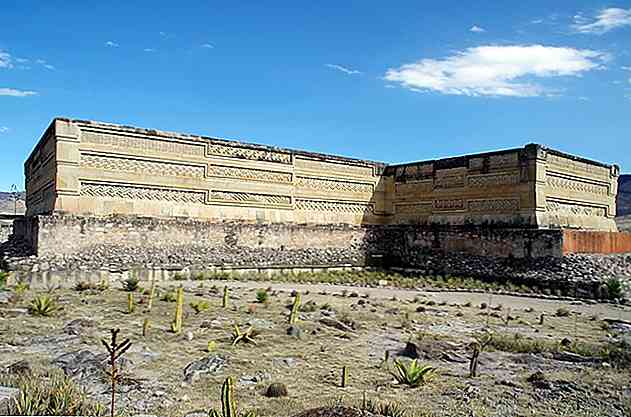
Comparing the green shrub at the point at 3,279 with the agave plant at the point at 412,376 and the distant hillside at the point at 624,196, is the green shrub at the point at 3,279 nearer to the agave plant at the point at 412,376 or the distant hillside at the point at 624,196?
the agave plant at the point at 412,376

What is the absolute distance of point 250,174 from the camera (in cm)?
1802

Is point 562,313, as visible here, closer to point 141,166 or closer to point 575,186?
point 575,186

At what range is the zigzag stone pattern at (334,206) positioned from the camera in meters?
19.4

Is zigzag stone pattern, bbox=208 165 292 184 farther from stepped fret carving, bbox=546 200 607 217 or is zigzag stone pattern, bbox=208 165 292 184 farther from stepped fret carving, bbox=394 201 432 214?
Answer: stepped fret carving, bbox=546 200 607 217

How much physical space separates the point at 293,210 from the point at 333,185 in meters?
2.11

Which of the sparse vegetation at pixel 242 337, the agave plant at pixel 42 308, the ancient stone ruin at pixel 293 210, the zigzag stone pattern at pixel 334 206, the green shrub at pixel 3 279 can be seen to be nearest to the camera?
the sparse vegetation at pixel 242 337

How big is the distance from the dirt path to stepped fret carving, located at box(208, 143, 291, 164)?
4.37 m

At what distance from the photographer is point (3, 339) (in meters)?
6.85

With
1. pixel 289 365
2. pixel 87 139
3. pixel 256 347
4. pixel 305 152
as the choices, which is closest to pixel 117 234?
pixel 87 139

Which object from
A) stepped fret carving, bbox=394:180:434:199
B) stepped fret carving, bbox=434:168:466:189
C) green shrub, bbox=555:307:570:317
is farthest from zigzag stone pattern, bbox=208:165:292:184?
green shrub, bbox=555:307:570:317

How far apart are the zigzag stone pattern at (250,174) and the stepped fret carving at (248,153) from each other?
40cm

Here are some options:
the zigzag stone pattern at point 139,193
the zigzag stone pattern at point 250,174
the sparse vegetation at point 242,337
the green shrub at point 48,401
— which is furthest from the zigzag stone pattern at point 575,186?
the green shrub at point 48,401

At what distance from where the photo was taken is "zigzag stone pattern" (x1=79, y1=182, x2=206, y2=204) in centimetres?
1491

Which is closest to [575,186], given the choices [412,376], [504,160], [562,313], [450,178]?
[504,160]
